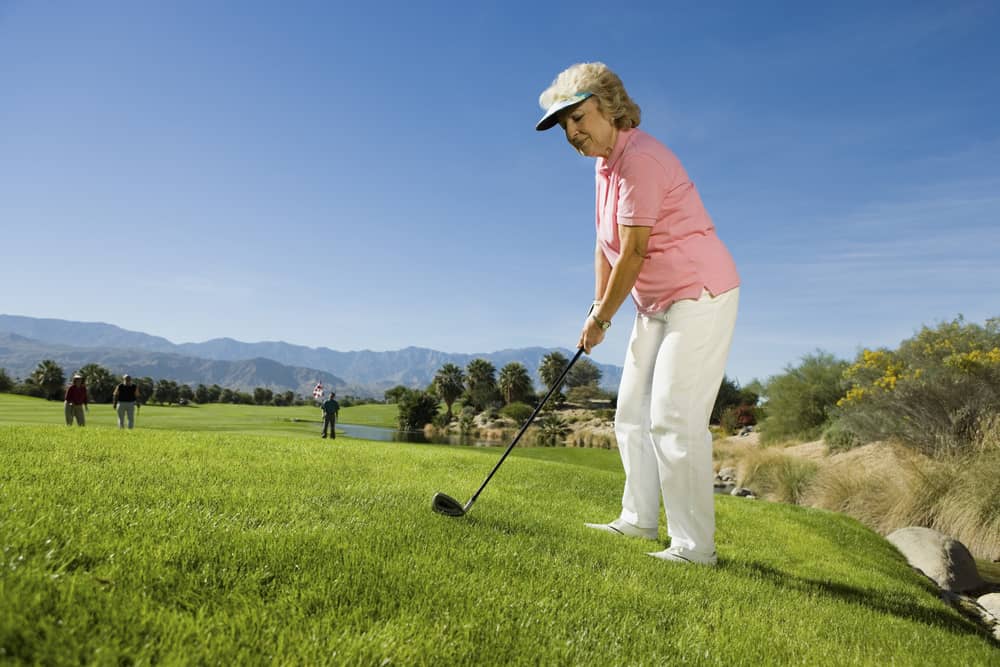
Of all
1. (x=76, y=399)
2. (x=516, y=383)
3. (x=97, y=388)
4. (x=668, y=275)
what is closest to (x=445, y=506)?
(x=668, y=275)

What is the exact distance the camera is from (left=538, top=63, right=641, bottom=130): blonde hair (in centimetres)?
392

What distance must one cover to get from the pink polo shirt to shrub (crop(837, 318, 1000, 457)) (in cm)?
1041

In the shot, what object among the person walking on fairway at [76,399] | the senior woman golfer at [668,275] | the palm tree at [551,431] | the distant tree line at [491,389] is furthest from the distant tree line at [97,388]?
the senior woman golfer at [668,275]

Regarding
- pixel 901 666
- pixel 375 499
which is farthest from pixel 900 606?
pixel 375 499

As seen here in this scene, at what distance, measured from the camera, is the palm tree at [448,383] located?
276ft

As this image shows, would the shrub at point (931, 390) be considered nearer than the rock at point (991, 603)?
No

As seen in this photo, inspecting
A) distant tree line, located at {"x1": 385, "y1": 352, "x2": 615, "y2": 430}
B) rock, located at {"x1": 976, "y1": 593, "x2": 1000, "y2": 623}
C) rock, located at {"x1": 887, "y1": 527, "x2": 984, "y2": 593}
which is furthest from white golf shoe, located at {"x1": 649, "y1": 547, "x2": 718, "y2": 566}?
distant tree line, located at {"x1": 385, "y1": 352, "x2": 615, "y2": 430}

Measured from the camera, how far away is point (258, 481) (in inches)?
181

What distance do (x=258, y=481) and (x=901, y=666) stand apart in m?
4.12

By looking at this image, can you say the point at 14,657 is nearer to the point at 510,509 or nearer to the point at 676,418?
the point at 676,418

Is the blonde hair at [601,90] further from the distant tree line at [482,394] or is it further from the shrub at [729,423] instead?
the distant tree line at [482,394]

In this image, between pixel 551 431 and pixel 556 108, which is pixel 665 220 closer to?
pixel 556 108

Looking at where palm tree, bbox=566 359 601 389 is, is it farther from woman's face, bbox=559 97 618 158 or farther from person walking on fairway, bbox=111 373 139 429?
woman's face, bbox=559 97 618 158

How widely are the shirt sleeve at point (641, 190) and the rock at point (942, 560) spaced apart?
6.89m
